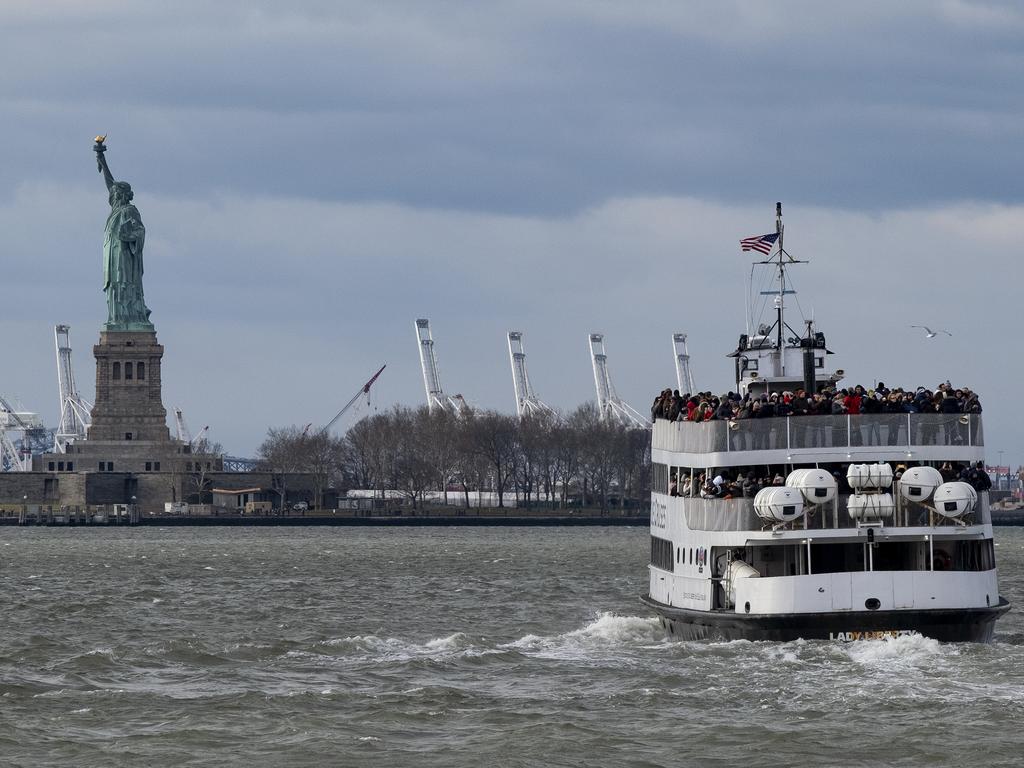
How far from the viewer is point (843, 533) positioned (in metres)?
52.3

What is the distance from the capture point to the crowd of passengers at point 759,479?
5350 centimetres

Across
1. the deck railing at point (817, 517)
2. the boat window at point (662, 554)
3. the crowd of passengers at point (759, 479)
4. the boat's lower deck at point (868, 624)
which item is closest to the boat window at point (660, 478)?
the boat window at point (662, 554)

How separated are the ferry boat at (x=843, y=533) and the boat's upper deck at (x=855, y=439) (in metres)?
0.03

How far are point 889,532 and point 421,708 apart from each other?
1282 centimetres

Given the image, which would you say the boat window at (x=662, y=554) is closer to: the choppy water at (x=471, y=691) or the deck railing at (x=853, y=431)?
the choppy water at (x=471, y=691)

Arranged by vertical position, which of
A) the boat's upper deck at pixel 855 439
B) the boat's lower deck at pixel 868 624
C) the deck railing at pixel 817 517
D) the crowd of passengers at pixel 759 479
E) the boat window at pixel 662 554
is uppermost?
the boat's upper deck at pixel 855 439

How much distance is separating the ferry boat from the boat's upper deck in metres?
0.03

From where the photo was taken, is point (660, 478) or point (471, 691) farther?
point (660, 478)

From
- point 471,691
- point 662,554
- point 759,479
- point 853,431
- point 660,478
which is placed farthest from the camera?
point 660,478

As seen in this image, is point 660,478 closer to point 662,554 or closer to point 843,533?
point 662,554

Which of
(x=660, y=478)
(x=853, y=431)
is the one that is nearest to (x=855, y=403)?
(x=853, y=431)

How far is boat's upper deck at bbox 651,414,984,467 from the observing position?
176 feet

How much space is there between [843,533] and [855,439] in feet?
8.72

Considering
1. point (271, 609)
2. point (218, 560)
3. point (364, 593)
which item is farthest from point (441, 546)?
point (271, 609)
